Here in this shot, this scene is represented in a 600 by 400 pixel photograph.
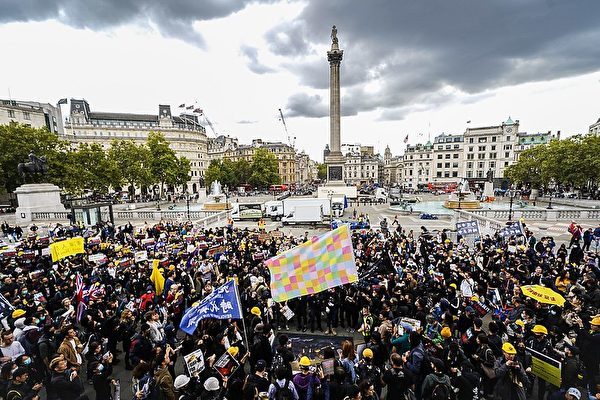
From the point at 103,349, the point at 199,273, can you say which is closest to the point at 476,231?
the point at 199,273

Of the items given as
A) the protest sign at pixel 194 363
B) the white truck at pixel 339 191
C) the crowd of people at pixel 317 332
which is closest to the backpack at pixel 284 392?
the crowd of people at pixel 317 332

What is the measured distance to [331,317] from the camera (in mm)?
9258

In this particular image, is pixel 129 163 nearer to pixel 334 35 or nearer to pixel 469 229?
pixel 334 35

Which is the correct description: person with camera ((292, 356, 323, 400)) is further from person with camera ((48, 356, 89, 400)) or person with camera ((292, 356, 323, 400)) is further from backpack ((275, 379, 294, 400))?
person with camera ((48, 356, 89, 400))

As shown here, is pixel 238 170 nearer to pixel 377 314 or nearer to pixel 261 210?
pixel 261 210

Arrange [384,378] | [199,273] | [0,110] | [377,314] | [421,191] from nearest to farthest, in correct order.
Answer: [384,378] < [377,314] < [199,273] < [0,110] < [421,191]

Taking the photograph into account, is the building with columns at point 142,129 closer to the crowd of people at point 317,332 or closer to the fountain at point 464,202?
the fountain at point 464,202

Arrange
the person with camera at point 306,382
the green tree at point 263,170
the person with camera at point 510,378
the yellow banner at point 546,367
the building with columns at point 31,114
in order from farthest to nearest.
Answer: the green tree at point 263,170 → the building with columns at point 31,114 → the yellow banner at point 546,367 → the person with camera at point 306,382 → the person with camera at point 510,378

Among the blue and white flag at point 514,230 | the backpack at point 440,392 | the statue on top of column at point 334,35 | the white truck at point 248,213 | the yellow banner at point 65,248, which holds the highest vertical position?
the statue on top of column at point 334,35

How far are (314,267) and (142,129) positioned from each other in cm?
10520

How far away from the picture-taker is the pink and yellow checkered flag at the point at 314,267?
302 inches

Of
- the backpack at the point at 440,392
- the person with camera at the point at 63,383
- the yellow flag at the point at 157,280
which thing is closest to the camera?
the backpack at the point at 440,392

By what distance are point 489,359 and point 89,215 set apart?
2920 centimetres

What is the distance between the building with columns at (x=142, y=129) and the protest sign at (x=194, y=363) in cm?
9820
